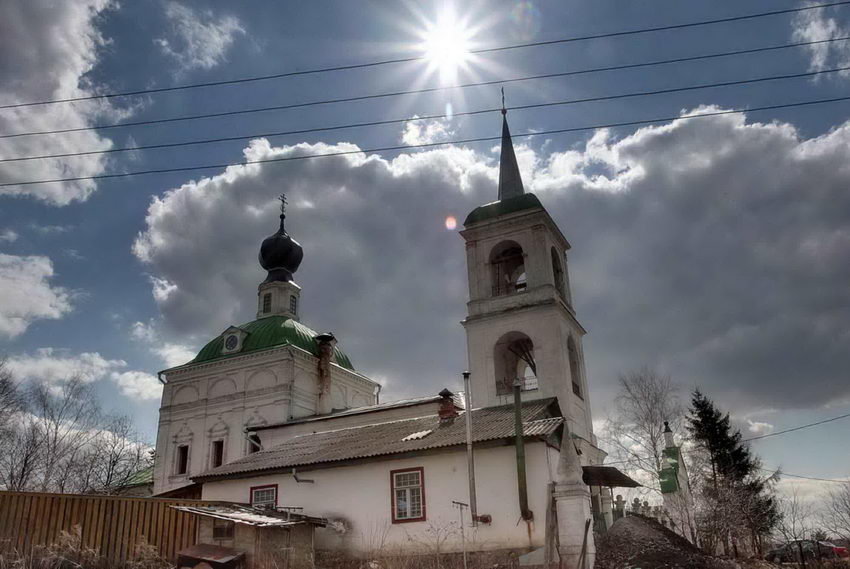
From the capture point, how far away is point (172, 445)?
3494cm

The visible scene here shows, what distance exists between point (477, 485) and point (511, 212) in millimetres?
11373

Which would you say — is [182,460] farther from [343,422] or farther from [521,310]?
[521,310]

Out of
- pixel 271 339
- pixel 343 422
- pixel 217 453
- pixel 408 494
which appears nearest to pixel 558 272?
pixel 408 494

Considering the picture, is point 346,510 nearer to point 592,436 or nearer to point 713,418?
point 592,436

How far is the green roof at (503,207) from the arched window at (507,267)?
1.18 m

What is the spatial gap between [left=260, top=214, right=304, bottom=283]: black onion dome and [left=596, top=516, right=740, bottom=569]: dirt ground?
96.0 feet

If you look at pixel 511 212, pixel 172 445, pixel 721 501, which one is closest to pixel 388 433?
pixel 511 212

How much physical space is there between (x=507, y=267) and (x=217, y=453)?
18.3m

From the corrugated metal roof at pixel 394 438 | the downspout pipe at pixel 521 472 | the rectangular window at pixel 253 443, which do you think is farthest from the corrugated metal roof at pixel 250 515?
the rectangular window at pixel 253 443

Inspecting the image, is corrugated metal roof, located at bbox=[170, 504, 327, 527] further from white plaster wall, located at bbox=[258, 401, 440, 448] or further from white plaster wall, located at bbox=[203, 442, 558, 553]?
white plaster wall, located at bbox=[258, 401, 440, 448]

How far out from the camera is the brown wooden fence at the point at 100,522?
14.6m

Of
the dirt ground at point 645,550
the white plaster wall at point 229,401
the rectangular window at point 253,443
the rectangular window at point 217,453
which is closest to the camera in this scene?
the dirt ground at point 645,550

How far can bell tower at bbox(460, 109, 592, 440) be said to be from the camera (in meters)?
22.0

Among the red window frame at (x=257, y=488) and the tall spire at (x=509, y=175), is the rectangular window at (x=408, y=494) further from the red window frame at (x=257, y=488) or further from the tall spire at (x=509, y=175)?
the tall spire at (x=509, y=175)
